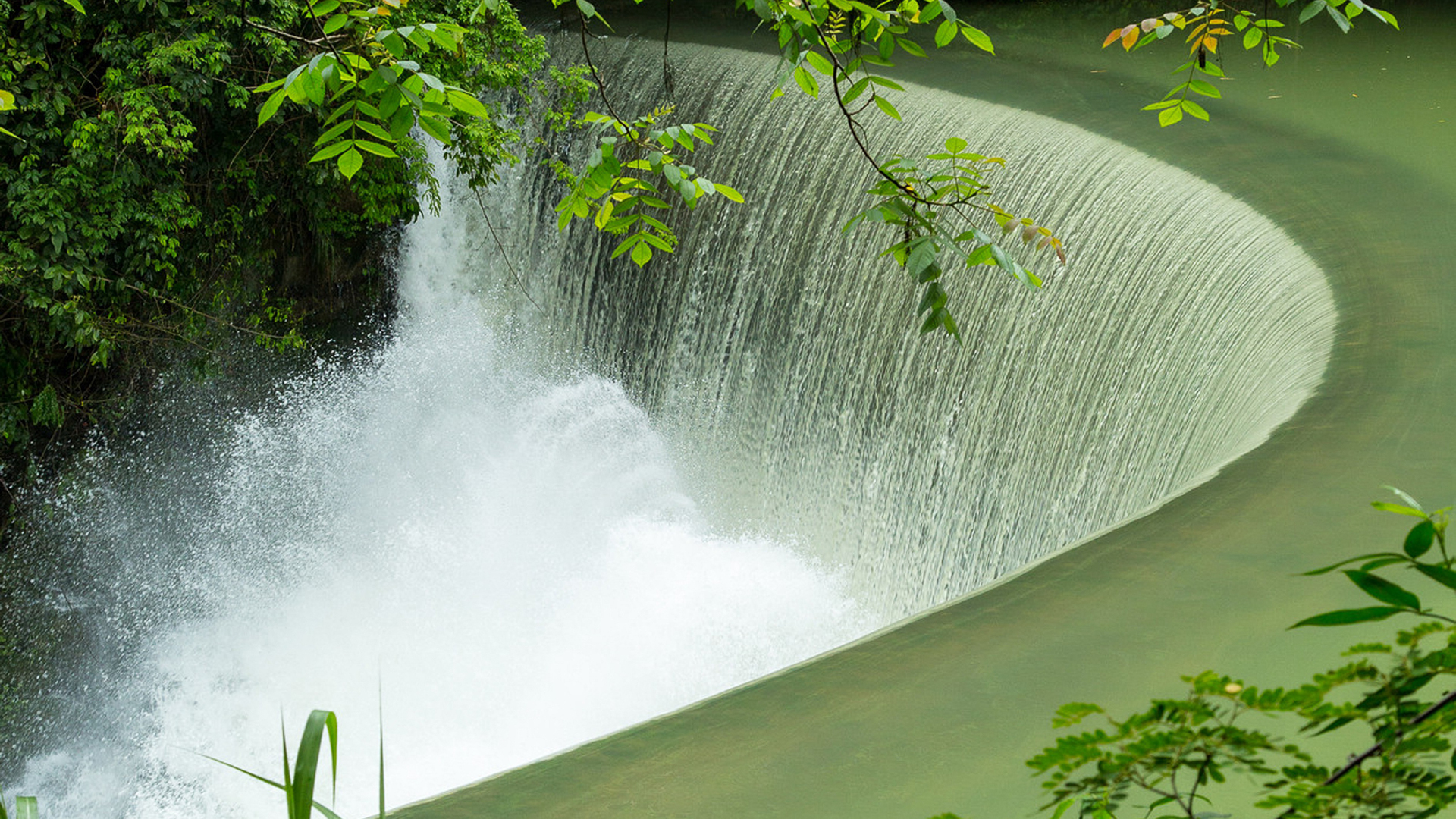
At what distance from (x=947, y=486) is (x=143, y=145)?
15.2 feet

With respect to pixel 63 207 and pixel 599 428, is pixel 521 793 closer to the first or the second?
pixel 63 207

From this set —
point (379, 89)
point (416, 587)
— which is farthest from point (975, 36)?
point (416, 587)

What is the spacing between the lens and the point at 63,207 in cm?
624

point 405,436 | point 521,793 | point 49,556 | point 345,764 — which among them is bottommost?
point 521,793

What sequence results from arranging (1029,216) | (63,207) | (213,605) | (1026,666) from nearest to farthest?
1. (1026,666)
2. (1029,216)
3. (63,207)
4. (213,605)

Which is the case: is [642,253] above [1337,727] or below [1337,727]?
above

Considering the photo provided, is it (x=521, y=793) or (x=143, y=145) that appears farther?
(x=143, y=145)

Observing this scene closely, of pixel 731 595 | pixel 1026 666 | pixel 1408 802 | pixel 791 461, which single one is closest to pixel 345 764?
pixel 731 595

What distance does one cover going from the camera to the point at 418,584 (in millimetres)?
7113

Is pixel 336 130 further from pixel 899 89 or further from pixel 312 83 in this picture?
pixel 899 89

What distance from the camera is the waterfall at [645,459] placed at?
4945mm

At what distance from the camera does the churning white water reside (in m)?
5.88

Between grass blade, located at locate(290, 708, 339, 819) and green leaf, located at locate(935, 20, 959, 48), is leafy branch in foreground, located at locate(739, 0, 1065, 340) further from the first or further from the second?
grass blade, located at locate(290, 708, 339, 819)

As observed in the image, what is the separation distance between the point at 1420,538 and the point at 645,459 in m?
7.22
